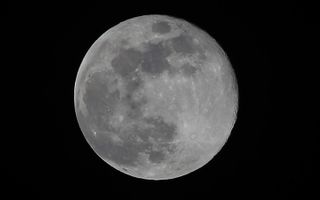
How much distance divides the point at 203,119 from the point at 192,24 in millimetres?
1537

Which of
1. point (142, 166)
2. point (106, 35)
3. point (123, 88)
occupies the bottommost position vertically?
point (142, 166)

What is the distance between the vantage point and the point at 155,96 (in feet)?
23.9

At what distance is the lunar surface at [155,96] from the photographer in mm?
7316

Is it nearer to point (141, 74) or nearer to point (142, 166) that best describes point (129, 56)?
point (141, 74)

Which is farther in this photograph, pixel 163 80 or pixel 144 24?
pixel 144 24

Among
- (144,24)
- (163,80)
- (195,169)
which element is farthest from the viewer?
(195,169)

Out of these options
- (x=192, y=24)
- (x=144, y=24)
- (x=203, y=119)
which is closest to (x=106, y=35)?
(x=144, y=24)

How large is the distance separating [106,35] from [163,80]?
130 cm

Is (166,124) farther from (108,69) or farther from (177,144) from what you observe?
(108,69)

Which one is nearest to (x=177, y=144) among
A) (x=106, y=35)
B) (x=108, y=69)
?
(x=108, y=69)

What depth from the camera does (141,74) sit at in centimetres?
731

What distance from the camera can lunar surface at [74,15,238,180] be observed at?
24.0ft

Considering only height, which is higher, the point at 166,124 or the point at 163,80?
the point at 163,80

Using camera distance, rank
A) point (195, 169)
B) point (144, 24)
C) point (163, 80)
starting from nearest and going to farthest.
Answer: point (163, 80)
point (144, 24)
point (195, 169)
